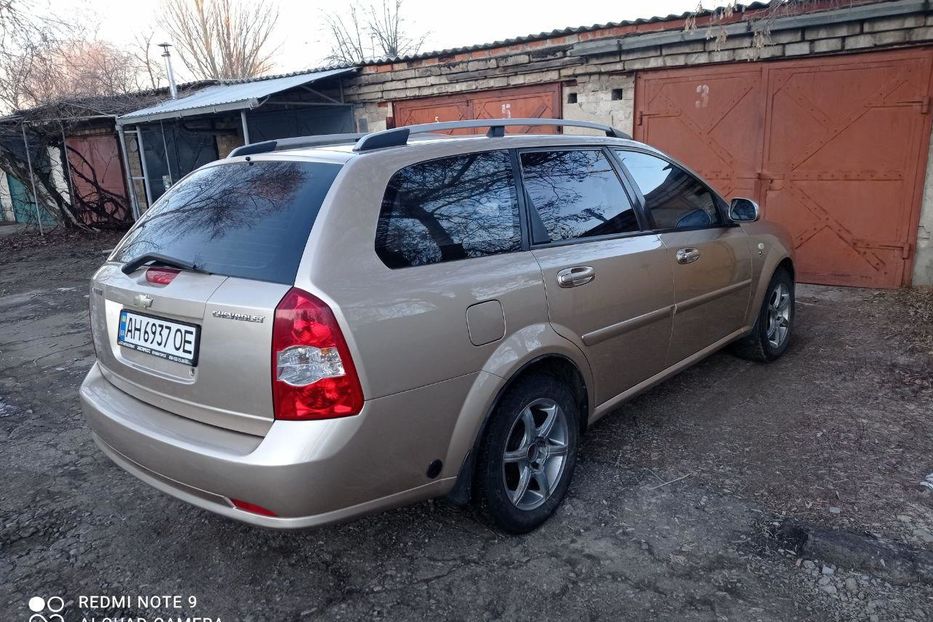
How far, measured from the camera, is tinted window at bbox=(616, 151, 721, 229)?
144 inches

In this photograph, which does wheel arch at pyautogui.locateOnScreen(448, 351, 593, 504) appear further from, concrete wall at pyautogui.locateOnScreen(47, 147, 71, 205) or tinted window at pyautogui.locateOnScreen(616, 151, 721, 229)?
concrete wall at pyautogui.locateOnScreen(47, 147, 71, 205)

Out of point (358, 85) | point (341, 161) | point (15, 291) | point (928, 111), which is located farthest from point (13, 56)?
point (928, 111)

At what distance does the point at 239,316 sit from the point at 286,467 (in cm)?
52

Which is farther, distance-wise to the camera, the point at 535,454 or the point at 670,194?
the point at 670,194

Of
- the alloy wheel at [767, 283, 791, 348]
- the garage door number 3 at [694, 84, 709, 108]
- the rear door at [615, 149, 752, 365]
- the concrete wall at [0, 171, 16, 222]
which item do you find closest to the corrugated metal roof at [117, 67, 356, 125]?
the garage door number 3 at [694, 84, 709, 108]

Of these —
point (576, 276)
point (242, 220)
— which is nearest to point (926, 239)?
point (576, 276)

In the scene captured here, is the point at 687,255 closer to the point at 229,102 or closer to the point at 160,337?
the point at 160,337

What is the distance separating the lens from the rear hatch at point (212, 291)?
221 cm

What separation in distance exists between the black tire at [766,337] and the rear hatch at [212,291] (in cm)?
341

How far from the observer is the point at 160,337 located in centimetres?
248

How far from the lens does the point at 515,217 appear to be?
2.90 m

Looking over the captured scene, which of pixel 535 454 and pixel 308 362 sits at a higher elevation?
pixel 308 362

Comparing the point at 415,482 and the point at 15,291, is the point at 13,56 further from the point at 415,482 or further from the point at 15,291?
the point at 415,482

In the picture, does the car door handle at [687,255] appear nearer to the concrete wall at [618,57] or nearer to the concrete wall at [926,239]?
the concrete wall at [618,57]
